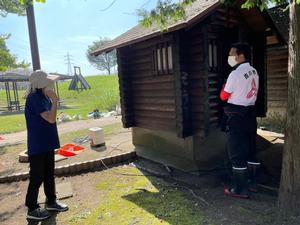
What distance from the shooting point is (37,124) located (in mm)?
4273

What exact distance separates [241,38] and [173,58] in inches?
78.7

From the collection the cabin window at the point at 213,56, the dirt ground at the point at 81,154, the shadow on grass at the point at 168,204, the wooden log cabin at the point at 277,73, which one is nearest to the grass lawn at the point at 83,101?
the dirt ground at the point at 81,154

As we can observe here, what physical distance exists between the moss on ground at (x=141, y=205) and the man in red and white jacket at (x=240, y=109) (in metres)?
0.89

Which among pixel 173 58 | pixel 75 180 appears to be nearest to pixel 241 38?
pixel 173 58

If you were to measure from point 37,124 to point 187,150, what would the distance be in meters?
3.16

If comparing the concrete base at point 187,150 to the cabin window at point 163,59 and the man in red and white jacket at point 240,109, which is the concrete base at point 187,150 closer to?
the man in red and white jacket at point 240,109

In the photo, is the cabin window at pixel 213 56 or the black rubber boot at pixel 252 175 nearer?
the black rubber boot at pixel 252 175

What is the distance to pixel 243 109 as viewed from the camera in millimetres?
4531

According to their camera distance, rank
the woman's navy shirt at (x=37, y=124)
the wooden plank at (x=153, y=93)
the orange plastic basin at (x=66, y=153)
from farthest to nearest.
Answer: the orange plastic basin at (x=66, y=153)
the wooden plank at (x=153, y=93)
the woman's navy shirt at (x=37, y=124)

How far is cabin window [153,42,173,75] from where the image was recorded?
6.03 m

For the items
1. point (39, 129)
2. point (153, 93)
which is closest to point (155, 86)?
point (153, 93)

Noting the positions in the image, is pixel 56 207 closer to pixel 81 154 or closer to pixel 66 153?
pixel 81 154

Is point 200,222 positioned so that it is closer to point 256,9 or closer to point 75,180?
point 75,180

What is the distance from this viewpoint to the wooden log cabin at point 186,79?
5555 mm
